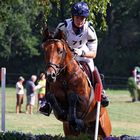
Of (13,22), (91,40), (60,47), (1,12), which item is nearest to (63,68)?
(60,47)

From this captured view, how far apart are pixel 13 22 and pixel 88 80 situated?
2081 inches

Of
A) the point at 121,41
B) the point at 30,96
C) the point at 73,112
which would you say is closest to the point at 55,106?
the point at 73,112

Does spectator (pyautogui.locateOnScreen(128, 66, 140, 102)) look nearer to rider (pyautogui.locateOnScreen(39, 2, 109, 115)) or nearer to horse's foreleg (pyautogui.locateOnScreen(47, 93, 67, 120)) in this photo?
rider (pyautogui.locateOnScreen(39, 2, 109, 115))

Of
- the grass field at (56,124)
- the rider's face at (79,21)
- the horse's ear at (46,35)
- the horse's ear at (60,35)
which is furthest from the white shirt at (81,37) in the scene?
the grass field at (56,124)

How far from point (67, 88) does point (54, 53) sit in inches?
28.1

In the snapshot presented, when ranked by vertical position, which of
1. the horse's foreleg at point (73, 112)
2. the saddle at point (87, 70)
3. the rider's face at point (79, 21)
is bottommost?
the horse's foreleg at point (73, 112)

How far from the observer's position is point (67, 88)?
883cm

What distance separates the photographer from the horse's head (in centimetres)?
819

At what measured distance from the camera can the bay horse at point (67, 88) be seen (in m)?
8.58

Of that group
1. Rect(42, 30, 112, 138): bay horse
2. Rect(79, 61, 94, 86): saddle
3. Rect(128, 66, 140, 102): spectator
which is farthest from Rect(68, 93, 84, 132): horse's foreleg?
Rect(128, 66, 140, 102): spectator

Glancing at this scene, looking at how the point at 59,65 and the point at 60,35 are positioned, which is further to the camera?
the point at 60,35

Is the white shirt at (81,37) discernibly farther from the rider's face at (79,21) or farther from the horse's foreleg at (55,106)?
the horse's foreleg at (55,106)

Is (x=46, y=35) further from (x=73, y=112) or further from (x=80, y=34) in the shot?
(x=73, y=112)

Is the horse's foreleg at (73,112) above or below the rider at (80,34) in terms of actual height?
below
